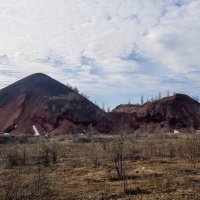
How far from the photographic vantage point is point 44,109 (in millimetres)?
64500

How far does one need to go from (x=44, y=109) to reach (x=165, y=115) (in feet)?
58.4

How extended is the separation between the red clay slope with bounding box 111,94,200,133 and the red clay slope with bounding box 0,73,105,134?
5.38m

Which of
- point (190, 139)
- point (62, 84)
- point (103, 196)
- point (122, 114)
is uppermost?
point (62, 84)

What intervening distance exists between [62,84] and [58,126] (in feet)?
51.9

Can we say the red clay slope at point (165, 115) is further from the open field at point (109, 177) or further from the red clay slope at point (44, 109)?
the open field at point (109, 177)

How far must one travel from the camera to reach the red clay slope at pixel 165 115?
209ft

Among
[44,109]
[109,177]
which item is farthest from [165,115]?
[109,177]

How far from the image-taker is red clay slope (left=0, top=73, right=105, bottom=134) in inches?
2420

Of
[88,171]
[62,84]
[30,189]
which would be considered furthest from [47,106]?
[30,189]

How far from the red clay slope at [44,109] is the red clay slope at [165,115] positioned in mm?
5382

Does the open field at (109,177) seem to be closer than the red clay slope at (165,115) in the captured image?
Yes

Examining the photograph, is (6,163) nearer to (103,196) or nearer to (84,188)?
(84,188)

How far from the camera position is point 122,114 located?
6731 cm

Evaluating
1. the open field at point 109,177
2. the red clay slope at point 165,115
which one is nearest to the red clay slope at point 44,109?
the red clay slope at point 165,115
